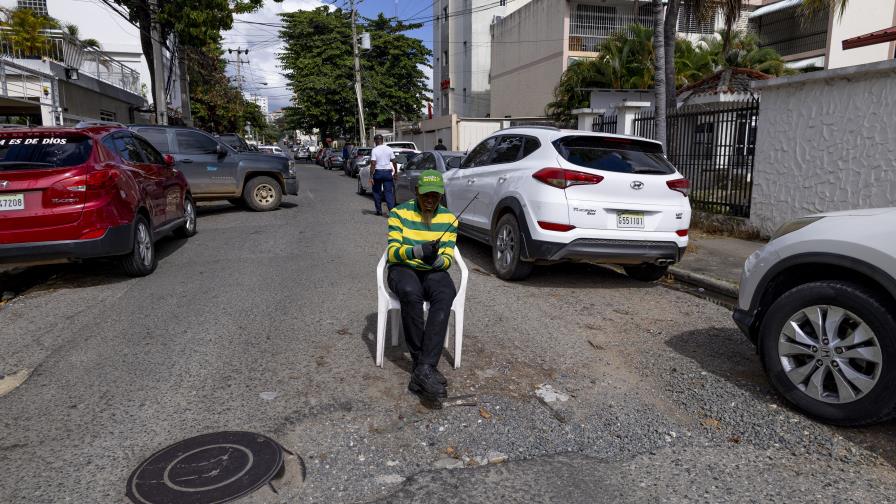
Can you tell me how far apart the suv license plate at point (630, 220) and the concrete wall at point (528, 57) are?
23.9m

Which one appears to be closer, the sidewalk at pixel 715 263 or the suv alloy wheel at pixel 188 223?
the sidewalk at pixel 715 263

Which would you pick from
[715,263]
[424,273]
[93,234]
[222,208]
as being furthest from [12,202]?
[222,208]

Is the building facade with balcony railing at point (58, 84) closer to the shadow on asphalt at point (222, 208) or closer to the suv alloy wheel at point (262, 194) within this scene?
the shadow on asphalt at point (222, 208)

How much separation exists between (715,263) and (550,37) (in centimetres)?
2413

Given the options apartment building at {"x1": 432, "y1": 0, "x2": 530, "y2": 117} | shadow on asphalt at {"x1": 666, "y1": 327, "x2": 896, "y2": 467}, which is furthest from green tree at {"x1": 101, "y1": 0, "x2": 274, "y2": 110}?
apartment building at {"x1": 432, "y1": 0, "x2": 530, "y2": 117}

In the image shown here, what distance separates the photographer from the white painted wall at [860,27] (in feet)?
84.7

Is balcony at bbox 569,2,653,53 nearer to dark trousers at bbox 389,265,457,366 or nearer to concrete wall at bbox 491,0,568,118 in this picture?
concrete wall at bbox 491,0,568,118

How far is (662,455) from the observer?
3.23m

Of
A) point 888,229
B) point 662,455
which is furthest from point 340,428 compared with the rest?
point 888,229

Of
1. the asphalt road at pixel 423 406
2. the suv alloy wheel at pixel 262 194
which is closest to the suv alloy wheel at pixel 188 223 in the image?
the suv alloy wheel at pixel 262 194

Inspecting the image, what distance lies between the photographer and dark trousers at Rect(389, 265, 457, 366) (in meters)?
3.92

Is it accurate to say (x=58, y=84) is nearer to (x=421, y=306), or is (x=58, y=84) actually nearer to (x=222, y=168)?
(x=222, y=168)

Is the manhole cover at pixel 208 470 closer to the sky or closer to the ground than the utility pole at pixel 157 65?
closer to the ground

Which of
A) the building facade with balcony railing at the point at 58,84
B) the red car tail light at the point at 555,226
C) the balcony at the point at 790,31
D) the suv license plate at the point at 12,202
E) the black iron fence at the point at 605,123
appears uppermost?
the balcony at the point at 790,31
